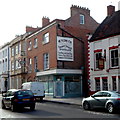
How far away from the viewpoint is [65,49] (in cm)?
3238

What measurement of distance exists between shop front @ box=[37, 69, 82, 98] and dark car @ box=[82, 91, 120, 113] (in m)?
13.7

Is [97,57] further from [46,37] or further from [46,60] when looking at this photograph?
[46,37]

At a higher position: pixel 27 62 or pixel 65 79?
pixel 27 62

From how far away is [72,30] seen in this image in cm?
3356

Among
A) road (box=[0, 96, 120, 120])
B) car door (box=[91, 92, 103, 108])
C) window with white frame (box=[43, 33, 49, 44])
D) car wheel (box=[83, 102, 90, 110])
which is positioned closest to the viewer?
road (box=[0, 96, 120, 120])

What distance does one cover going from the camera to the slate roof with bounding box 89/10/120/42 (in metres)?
25.6

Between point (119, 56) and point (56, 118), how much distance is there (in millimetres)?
13243

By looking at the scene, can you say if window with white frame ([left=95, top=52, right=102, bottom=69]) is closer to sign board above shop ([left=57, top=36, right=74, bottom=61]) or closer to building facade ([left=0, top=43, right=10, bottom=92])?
sign board above shop ([left=57, top=36, right=74, bottom=61])

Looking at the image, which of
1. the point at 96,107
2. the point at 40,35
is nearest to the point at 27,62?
the point at 40,35

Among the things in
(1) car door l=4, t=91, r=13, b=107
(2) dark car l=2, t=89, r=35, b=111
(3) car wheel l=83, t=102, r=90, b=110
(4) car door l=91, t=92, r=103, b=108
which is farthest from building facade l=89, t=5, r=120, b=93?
(1) car door l=4, t=91, r=13, b=107

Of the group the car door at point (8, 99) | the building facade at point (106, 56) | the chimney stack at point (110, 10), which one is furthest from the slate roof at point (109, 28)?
the car door at point (8, 99)

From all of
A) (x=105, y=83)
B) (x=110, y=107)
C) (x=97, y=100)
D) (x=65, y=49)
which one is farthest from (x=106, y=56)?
(x=110, y=107)

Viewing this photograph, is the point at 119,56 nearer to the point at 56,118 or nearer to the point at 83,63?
the point at 83,63

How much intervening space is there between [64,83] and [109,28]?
31.1ft
